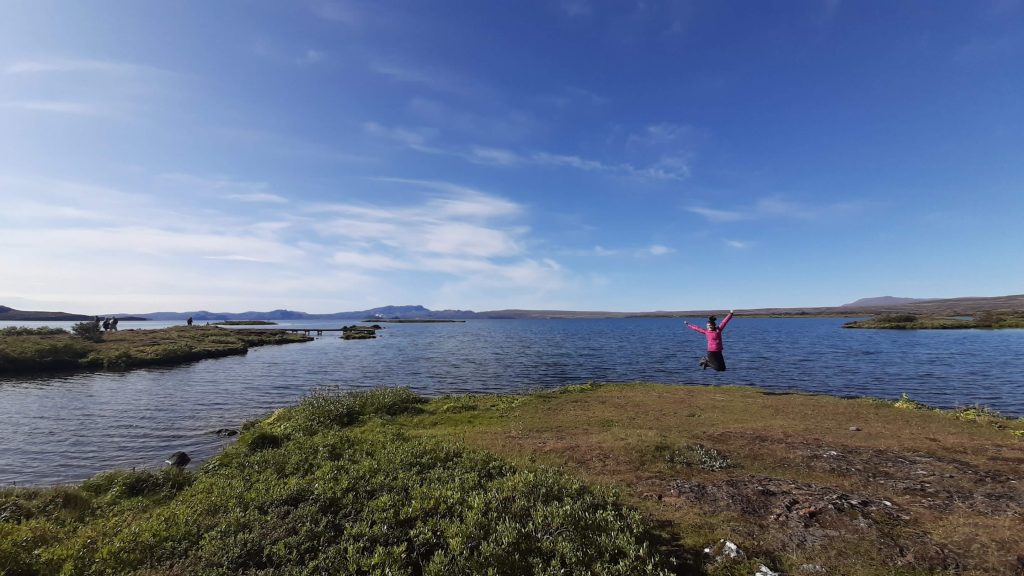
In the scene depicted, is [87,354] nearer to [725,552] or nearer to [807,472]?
[725,552]

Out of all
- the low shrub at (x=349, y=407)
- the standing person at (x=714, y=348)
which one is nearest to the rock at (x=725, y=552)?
the standing person at (x=714, y=348)

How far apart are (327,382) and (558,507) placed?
4423 cm

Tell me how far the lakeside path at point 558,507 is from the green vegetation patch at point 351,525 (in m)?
0.05

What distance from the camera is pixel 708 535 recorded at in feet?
32.9

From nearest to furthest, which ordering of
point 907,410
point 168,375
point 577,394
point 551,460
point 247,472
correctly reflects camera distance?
point 247,472 < point 551,460 < point 907,410 < point 577,394 < point 168,375

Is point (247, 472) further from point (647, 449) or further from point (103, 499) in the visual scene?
point (647, 449)

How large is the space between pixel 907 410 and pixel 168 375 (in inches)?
2709

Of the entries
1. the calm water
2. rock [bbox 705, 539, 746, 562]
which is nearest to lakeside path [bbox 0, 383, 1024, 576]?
rock [bbox 705, 539, 746, 562]

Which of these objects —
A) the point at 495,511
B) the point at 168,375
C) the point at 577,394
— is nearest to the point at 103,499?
the point at 495,511

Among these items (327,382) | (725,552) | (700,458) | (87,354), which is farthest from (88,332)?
(725,552)

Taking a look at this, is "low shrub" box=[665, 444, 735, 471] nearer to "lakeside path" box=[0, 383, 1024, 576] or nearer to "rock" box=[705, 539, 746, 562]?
"lakeside path" box=[0, 383, 1024, 576]

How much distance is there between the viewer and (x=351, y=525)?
9125mm

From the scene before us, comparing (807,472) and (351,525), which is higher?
(351,525)

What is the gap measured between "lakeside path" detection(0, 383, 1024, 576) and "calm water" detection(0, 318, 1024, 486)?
1235cm
